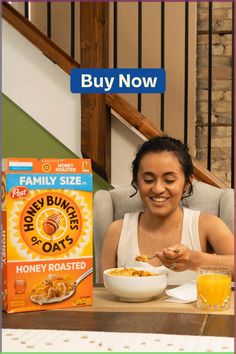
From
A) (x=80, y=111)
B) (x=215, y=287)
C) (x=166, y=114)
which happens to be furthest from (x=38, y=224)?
(x=166, y=114)

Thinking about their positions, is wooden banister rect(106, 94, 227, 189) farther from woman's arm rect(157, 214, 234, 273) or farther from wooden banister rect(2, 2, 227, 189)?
woman's arm rect(157, 214, 234, 273)

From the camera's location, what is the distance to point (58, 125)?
2.67m

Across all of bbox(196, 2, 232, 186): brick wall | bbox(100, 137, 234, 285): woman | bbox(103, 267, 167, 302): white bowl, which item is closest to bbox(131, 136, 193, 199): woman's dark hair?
bbox(100, 137, 234, 285): woman

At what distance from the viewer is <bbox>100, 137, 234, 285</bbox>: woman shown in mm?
1978

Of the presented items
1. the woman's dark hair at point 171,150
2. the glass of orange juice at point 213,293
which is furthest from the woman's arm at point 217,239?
the glass of orange juice at point 213,293

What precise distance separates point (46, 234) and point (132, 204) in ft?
3.12

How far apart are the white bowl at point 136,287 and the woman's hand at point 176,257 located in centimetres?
11

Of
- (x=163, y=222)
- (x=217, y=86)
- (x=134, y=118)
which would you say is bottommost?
(x=163, y=222)

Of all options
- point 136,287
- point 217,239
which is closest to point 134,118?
point 217,239

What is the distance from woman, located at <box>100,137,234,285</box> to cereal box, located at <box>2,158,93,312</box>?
0.61 metres

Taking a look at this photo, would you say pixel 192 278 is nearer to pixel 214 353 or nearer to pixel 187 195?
pixel 187 195

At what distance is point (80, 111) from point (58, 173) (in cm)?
137

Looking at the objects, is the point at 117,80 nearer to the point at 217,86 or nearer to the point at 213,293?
the point at 213,293

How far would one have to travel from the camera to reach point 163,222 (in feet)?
6.91
